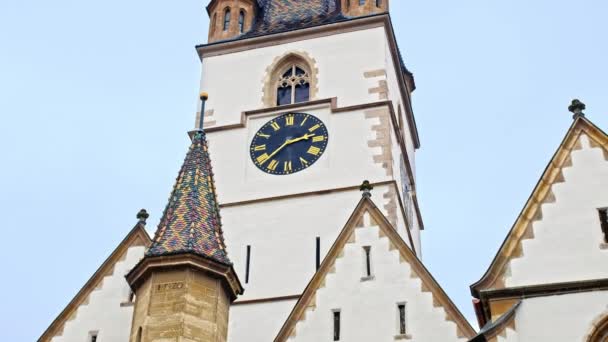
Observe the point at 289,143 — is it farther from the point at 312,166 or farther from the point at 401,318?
the point at 401,318

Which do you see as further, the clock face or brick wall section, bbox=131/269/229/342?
the clock face

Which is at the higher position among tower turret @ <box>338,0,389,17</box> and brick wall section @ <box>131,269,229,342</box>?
tower turret @ <box>338,0,389,17</box>

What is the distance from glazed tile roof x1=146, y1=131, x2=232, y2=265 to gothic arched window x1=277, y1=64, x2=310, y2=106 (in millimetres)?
8297

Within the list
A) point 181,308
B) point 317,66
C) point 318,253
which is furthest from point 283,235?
point 181,308

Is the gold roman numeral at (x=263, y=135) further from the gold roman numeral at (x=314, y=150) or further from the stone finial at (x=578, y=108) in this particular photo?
A: the stone finial at (x=578, y=108)

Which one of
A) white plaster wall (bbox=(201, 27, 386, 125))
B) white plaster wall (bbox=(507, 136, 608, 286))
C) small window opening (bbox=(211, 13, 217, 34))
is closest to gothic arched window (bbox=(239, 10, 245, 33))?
small window opening (bbox=(211, 13, 217, 34))

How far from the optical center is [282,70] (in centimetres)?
2692

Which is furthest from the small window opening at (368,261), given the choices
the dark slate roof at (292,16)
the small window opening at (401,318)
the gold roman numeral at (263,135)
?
the dark slate roof at (292,16)

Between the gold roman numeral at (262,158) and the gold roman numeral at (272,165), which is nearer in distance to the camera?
the gold roman numeral at (272,165)

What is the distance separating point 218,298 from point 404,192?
10831 millimetres

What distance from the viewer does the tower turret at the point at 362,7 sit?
27352mm

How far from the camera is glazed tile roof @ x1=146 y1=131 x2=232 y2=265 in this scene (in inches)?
623

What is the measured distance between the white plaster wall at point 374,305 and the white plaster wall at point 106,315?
2.86 meters

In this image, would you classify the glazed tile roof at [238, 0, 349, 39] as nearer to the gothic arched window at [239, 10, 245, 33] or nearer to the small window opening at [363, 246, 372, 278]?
the gothic arched window at [239, 10, 245, 33]
